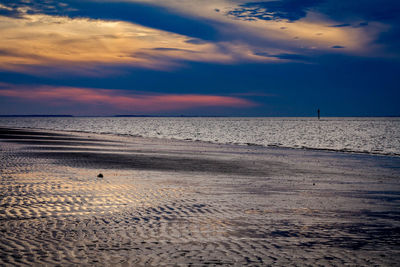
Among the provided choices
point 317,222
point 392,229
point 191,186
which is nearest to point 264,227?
point 317,222

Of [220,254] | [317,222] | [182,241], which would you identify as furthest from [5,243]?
[317,222]

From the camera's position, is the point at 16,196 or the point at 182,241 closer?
the point at 182,241

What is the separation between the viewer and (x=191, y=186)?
51.5 ft

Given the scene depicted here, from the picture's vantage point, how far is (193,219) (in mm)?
10203

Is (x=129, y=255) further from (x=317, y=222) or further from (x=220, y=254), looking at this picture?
(x=317, y=222)

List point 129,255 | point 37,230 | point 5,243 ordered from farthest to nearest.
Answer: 1. point 37,230
2. point 5,243
3. point 129,255

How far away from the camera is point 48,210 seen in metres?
10.8

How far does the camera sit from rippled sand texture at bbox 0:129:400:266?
291 inches

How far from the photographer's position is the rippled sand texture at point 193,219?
24.2 ft

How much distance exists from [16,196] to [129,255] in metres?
6.90

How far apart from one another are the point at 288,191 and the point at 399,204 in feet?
12.3

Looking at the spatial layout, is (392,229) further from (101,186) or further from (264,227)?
(101,186)

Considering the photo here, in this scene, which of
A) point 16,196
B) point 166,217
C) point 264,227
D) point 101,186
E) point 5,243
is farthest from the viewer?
point 101,186

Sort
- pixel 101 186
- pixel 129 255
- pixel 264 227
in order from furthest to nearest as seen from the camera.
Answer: pixel 101 186 < pixel 264 227 < pixel 129 255
